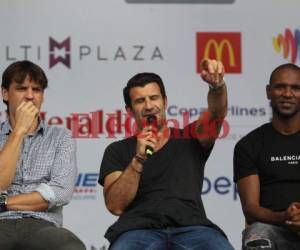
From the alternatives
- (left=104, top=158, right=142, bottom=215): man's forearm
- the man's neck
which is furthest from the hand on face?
the man's neck

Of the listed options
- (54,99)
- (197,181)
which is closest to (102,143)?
(54,99)

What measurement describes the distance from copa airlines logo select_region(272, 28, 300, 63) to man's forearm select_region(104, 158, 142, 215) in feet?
5.75

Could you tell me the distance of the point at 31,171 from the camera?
4.70 metres

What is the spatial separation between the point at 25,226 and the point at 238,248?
5.73ft

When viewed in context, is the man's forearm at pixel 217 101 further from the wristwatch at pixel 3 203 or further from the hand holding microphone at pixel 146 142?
the wristwatch at pixel 3 203

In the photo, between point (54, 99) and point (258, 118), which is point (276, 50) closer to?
point (258, 118)

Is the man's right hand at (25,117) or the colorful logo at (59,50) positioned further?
the colorful logo at (59,50)

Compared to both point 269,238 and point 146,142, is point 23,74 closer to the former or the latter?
point 146,142

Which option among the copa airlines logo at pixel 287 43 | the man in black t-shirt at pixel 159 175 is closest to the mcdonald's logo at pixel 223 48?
the copa airlines logo at pixel 287 43

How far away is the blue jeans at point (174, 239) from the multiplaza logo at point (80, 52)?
161 centimetres

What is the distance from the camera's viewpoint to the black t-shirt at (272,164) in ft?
15.7

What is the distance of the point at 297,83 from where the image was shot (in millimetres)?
4953

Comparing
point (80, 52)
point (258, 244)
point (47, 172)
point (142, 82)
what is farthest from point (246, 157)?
point (80, 52)

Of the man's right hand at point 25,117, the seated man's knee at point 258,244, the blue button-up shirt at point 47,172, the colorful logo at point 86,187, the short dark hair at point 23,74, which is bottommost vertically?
the seated man's knee at point 258,244
